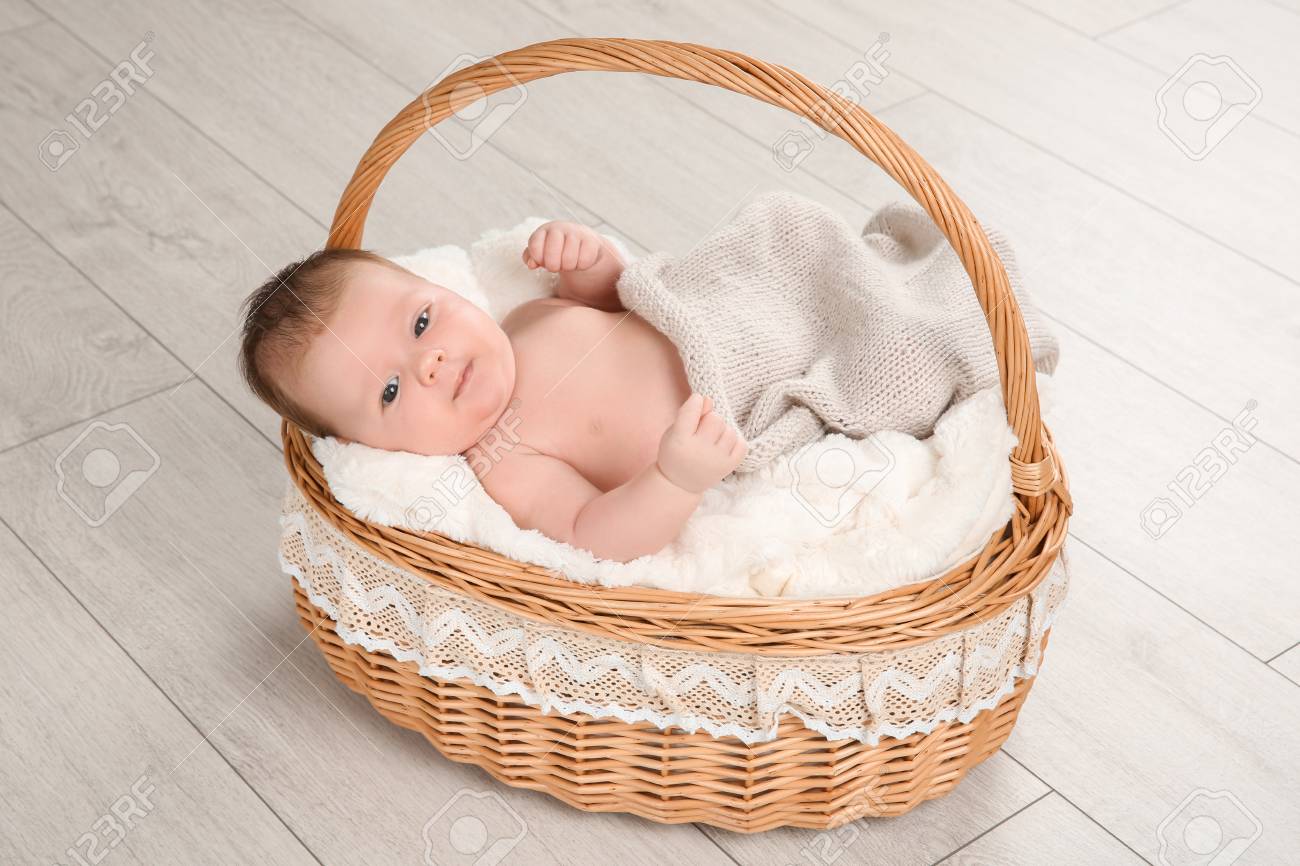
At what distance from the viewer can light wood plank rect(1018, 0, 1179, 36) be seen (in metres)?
2.20

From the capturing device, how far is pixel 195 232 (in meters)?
1.74

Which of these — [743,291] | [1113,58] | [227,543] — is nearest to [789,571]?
[743,291]

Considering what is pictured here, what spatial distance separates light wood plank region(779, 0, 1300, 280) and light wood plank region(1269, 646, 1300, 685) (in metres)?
0.64

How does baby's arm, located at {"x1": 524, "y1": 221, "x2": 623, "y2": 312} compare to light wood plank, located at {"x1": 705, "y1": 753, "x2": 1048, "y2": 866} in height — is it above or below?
above

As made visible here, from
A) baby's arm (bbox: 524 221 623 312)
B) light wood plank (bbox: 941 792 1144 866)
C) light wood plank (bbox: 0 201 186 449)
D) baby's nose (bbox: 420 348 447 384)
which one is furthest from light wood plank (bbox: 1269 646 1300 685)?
light wood plank (bbox: 0 201 186 449)

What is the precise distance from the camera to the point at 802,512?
1139mm

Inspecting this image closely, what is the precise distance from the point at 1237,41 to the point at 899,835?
159 centimetres

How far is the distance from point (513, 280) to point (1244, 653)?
0.80m

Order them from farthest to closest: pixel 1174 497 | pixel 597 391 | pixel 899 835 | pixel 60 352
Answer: pixel 60 352 < pixel 1174 497 < pixel 597 391 < pixel 899 835

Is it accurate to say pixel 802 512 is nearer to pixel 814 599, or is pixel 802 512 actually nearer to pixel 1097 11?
pixel 814 599

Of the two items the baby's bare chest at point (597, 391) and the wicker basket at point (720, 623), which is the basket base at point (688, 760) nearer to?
the wicker basket at point (720, 623)

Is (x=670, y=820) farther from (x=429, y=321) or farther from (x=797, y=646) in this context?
(x=429, y=321)

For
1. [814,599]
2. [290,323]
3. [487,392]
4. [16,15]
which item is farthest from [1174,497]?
[16,15]

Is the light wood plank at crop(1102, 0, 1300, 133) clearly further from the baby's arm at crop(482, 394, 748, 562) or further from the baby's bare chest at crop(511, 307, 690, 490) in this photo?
the baby's arm at crop(482, 394, 748, 562)
